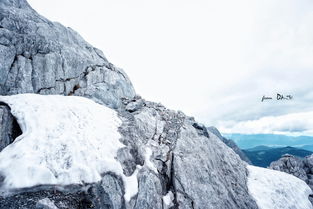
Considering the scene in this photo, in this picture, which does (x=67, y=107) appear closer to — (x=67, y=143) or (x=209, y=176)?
(x=67, y=143)

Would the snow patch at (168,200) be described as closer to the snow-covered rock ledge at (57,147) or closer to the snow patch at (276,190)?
the snow-covered rock ledge at (57,147)

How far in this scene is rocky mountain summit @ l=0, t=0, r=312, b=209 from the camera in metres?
10.2

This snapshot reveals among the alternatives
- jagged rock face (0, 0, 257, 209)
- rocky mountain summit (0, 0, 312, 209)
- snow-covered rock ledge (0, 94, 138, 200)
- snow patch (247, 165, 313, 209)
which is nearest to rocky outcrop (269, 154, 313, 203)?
snow patch (247, 165, 313, 209)

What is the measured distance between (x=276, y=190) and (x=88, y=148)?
21747 mm

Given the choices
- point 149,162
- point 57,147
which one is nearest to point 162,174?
point 149,162

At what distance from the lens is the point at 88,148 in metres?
12.6

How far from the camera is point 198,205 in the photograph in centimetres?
1497

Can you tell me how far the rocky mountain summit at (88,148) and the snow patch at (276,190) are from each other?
8.4 inches

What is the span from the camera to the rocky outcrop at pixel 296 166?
31.9 meters

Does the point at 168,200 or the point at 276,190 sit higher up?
the point at 276,190

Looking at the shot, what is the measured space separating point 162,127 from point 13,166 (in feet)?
50.3

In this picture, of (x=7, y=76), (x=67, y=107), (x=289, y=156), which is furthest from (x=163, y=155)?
(x=289, y=156)

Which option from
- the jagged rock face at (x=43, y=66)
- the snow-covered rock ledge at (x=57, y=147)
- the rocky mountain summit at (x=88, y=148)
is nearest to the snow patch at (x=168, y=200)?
the rocky mountain summit at (x=88, y=148)

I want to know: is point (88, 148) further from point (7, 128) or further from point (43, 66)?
point (43, 66)
